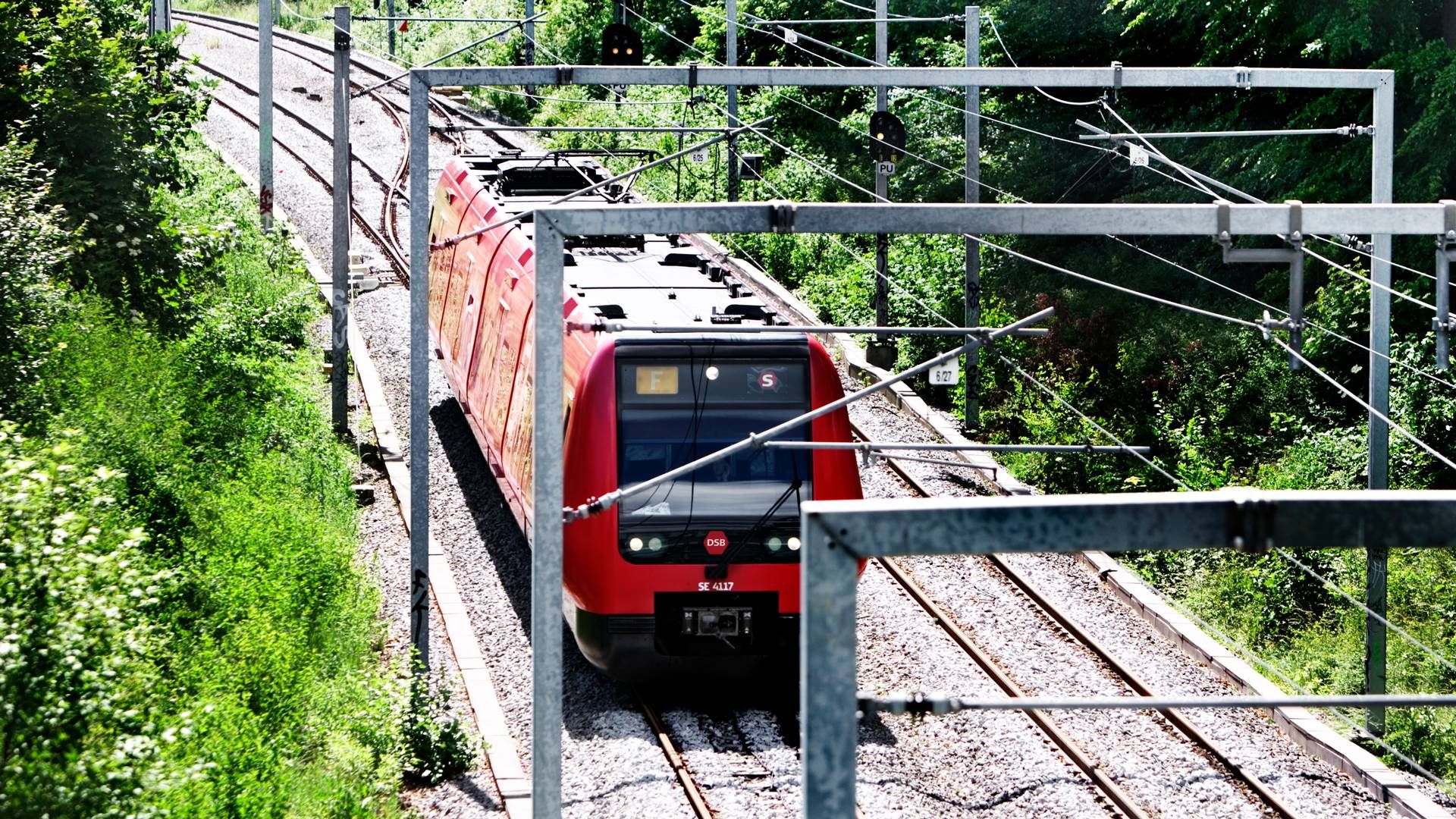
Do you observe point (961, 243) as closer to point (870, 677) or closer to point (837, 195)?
point (837, 195)

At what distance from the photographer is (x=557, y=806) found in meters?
8.52

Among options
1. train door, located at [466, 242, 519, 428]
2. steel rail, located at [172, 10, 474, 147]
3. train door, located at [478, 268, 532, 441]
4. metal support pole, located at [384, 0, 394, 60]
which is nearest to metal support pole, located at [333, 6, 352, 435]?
train door, located at [466, 242, 519, 428]

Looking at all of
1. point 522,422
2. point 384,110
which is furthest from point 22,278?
point 384,110

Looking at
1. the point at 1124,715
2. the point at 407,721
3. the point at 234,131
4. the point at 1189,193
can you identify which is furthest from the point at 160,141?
the point at 234,131

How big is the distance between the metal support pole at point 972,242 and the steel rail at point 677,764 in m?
9.09

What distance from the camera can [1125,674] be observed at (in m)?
14.7

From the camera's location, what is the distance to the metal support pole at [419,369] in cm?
1248

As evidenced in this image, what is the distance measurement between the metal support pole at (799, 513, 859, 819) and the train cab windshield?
881cm

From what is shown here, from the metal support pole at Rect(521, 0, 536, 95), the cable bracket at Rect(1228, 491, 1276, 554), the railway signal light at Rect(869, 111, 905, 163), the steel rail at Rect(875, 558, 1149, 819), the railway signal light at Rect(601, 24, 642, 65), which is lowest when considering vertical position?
the steel rail at Rect(875, 558, 1149, 819)

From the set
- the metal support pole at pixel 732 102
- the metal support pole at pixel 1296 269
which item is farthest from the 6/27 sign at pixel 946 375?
the metal support pole at pixel 732 102

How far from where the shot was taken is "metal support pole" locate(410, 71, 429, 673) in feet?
41.0

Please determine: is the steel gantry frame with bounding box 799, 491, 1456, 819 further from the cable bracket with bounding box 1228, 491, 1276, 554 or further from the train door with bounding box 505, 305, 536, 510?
the train door with bounding box 505, 305, 536, 510

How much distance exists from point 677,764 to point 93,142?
8787mm

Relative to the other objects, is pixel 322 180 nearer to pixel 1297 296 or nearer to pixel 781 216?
pixel 1297 296
